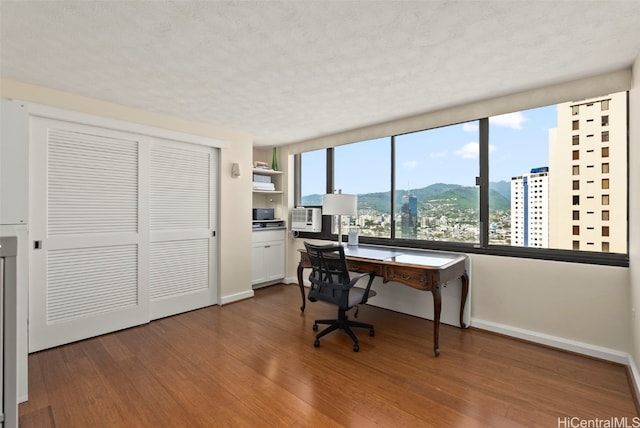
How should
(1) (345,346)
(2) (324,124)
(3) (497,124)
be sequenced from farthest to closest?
(2) (324,124)
(3) (497,124)
(1) (345,346)

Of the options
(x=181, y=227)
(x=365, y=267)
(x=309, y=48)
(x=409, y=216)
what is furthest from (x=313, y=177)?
(x=309, y=48)

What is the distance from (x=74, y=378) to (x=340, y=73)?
3111 millimetres

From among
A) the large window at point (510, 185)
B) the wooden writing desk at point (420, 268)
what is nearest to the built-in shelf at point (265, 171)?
the large window at point (510, 185)

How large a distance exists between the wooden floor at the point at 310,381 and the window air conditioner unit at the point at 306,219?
6.21 feet

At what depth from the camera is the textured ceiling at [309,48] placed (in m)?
1.66

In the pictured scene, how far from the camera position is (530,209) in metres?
2.90

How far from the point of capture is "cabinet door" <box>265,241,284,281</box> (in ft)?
15.8

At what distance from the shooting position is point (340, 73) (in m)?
Answer: 2.41

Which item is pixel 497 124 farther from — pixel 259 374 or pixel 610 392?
pixel 259 374

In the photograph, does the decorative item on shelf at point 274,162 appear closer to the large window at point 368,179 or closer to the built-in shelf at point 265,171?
the built-in shelf at point 265,171

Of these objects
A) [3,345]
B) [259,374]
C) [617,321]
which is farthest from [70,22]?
[617,321]

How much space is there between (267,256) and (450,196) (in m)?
2.86

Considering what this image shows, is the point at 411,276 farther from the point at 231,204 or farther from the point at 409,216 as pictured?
the point at 231,204

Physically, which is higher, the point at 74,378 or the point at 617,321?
the point at 617,321
